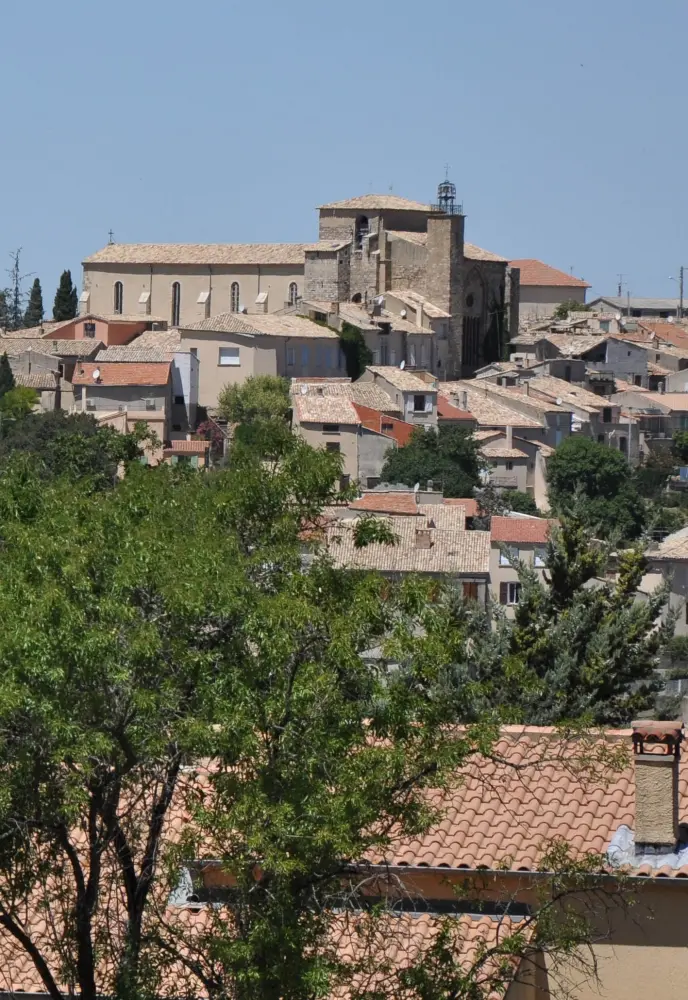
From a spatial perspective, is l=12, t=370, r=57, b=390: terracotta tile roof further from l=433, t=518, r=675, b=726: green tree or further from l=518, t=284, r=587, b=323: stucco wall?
l=433, t=518, r=675, b=726: green tree

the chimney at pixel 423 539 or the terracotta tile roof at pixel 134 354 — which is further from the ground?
the terracotta tile roof at pixel 134 354

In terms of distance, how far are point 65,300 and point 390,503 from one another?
47.1 m

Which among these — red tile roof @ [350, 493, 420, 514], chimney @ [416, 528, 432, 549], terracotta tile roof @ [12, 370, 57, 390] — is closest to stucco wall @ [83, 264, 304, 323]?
terracotta tile roof @ [12, 370, 57, 390]

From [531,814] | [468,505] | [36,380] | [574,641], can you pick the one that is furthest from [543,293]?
[531,814]

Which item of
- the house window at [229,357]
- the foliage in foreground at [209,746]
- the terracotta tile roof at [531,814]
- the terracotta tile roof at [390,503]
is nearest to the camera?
the foliage in foreground at [209,746]

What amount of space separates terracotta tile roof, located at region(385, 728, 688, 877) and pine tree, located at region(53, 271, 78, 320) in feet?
260

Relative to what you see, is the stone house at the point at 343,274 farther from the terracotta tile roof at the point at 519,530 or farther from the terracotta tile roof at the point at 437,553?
the terracotta tile roof at the point at 437,553

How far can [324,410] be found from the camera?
64.9m

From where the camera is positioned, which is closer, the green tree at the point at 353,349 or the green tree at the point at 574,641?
the green tree at the point at 574,641

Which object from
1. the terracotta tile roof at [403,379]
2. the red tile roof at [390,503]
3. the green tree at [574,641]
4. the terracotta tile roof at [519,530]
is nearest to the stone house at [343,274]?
the terracotta tile roof at [403,379]

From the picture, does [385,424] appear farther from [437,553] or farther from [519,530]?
[437,553]

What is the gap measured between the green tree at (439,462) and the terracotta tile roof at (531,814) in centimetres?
4778

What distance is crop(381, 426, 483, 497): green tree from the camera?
62000 millimetres

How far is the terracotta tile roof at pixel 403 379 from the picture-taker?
71.9 m
